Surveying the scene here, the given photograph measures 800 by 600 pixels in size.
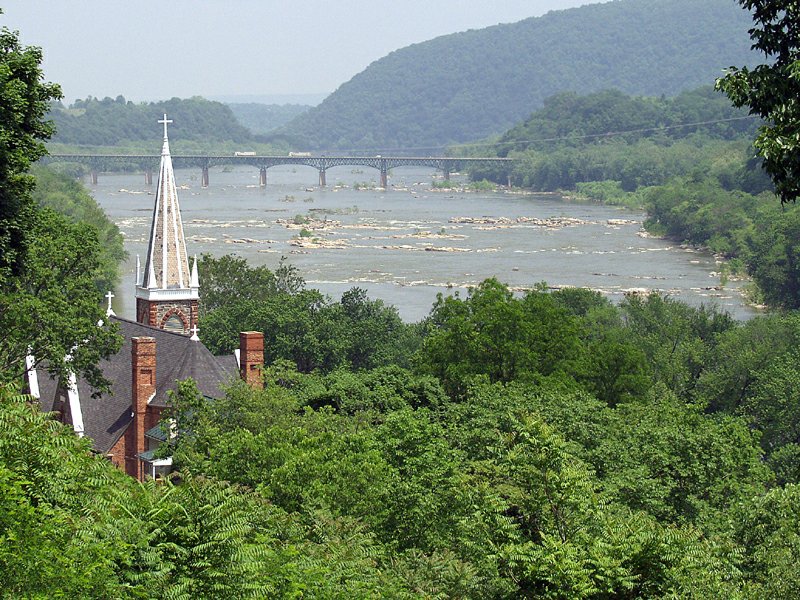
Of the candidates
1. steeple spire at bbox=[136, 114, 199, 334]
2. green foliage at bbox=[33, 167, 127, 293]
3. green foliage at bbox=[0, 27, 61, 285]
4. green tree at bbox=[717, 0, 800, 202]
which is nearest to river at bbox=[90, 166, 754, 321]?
green foliage at bbox=[33, 167, 127, 293]

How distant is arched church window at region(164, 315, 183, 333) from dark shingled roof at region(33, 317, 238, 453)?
400 centimetres

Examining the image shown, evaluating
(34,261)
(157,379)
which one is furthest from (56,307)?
(157,379)

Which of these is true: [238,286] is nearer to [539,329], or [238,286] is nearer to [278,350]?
[278,350]

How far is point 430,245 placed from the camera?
105812mm

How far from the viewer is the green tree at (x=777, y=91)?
48.5 ft

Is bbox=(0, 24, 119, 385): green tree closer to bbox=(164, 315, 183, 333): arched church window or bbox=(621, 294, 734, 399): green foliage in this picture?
bbox=(164, 315, 183, 333): arched church window

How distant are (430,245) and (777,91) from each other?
3561 inches

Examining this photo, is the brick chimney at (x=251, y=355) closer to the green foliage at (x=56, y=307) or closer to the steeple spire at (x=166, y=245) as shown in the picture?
the green foliage at (x=56, y=307)

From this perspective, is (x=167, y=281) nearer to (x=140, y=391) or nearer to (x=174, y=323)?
(x=174, y=323)

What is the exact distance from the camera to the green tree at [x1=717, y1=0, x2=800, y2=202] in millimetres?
14781

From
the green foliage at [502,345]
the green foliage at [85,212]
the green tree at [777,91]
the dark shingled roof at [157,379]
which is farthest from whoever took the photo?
the green foliage at [85,212]

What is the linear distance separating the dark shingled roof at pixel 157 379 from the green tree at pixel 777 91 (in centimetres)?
1888

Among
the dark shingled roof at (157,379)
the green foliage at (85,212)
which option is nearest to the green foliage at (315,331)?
the dark shingled roof at (157,379)

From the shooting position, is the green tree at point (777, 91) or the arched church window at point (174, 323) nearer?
the green tree at point (777, 91)
